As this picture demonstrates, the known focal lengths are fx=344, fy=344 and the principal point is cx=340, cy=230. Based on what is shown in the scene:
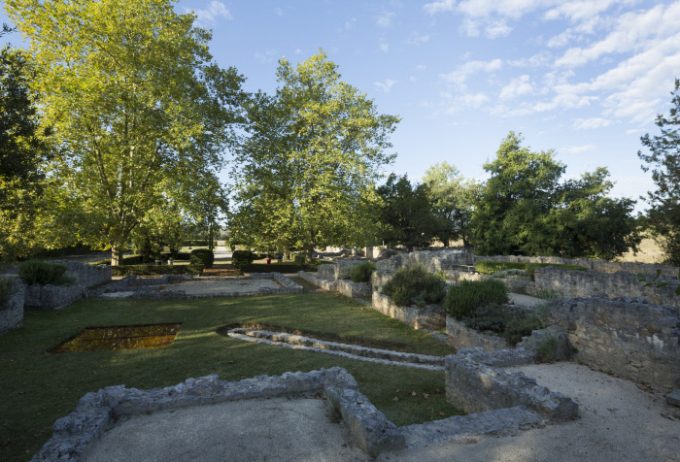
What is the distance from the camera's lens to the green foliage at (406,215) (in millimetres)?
41594

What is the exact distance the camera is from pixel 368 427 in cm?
398

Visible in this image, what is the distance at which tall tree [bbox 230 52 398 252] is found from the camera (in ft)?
82.7

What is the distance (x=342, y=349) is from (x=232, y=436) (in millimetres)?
5136

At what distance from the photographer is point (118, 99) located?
788 inches

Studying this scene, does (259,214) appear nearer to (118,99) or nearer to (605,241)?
(118,99)

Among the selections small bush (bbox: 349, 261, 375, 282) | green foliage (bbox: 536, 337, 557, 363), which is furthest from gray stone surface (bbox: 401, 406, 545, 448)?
small bush (bbox: 349, 261, 375, 282)

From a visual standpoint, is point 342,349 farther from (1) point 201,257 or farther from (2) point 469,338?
(1) point 201,257

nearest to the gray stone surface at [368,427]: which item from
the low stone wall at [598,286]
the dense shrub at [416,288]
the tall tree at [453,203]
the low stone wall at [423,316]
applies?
the low stone wall at [423,316]

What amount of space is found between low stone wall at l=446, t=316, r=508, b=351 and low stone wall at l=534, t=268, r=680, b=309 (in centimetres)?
564

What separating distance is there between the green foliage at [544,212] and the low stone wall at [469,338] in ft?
81.4

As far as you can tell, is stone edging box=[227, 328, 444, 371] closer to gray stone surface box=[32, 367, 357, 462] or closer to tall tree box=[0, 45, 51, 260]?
gray stone surface box=[32, 367, 357, 462]

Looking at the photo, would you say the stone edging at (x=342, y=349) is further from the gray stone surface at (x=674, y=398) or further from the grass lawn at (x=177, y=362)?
the gray stone surface at (x=674, y=398)

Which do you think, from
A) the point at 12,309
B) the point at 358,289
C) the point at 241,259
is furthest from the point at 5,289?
the point at 241,259

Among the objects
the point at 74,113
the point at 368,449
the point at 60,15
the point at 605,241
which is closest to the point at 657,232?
the point at 605,241
